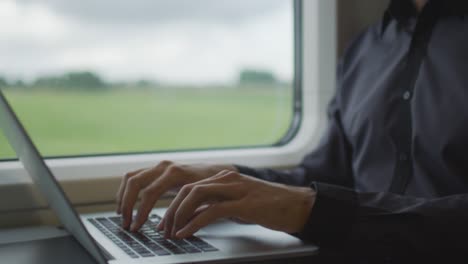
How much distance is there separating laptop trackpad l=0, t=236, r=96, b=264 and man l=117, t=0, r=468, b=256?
0.34 ft

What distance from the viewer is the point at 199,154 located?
63.2 inches

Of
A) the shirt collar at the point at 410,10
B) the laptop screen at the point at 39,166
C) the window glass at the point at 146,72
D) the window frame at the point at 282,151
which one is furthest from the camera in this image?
the window glass at the point at 146,72

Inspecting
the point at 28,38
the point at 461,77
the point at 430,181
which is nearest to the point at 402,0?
the point at 461,77

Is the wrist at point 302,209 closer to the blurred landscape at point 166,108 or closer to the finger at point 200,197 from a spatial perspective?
the finger at point 200,197

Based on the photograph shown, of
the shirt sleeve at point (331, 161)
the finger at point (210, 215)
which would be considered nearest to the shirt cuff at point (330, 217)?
the finger at point (210, 215)

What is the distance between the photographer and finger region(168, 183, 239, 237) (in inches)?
34.1

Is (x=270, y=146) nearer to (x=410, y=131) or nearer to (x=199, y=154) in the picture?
(x=199, y=154)

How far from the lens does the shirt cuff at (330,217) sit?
2.93 ft

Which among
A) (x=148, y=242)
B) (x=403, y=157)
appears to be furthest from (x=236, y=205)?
(x=403, y=157)

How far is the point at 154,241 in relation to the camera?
91cm

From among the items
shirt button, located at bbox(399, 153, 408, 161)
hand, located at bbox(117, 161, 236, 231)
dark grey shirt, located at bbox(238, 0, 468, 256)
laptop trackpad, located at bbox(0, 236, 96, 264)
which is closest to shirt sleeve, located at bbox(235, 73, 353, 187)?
dark grey shirt, located at bbox(238, 0, 468, 256)

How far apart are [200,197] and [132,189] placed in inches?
7.7

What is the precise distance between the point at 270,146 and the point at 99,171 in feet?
1.62

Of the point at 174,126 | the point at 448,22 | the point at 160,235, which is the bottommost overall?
the point at 174,126
